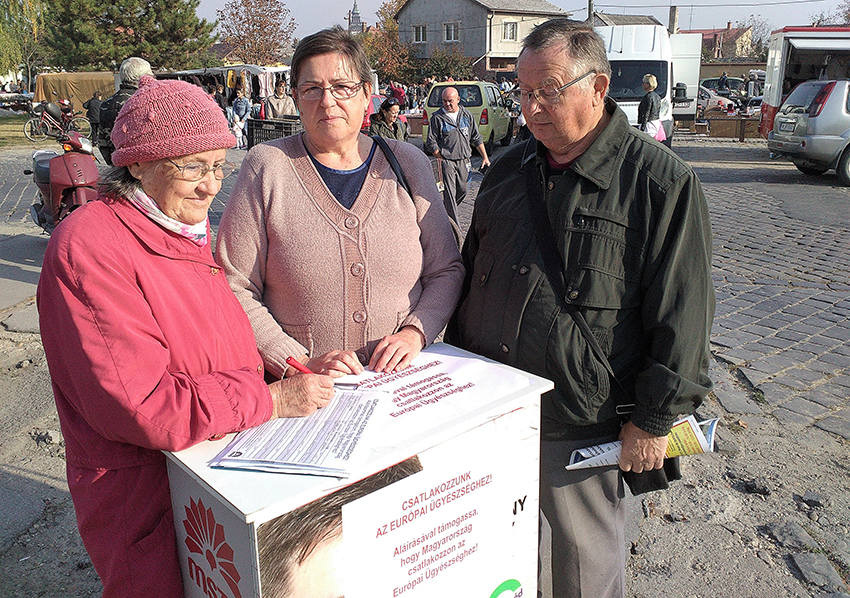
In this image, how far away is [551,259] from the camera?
1.96 metres

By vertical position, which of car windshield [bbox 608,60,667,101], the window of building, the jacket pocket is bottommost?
the jacket pocket

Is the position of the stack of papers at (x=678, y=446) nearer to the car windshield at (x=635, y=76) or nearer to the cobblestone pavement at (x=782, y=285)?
the cobblestone pavement at (x=782, y=285)

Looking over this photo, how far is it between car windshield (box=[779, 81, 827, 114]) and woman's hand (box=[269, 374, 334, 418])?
13.0m

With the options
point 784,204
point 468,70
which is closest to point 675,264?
point 784,204

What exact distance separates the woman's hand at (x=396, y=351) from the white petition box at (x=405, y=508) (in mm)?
67

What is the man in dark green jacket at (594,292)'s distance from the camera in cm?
186

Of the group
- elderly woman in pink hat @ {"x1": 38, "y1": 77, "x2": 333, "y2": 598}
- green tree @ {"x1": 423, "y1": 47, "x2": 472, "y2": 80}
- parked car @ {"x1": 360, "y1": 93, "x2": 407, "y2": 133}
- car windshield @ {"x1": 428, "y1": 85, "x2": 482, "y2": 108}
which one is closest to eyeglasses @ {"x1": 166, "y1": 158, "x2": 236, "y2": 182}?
elderly woman in pink hat @ {"x1": 38, "y1": 77, "x2": 333, "y2": 598}

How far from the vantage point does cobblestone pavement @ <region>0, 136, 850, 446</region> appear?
413 centimetres

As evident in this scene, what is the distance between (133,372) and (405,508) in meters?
A: 0.65

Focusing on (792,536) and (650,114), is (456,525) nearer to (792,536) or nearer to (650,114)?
(792,536)

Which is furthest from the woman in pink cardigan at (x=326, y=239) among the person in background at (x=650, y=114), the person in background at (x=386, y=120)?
the person in background at (x=650, y=114)

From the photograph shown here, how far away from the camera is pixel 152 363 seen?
1432 millimetres

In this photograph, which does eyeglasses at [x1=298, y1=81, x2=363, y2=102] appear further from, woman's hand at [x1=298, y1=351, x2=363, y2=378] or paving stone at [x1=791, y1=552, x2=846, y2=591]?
paving stone at [x1=791, y1=552, x2=846, y2=591]

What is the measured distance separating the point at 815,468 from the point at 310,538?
9.80 ft
